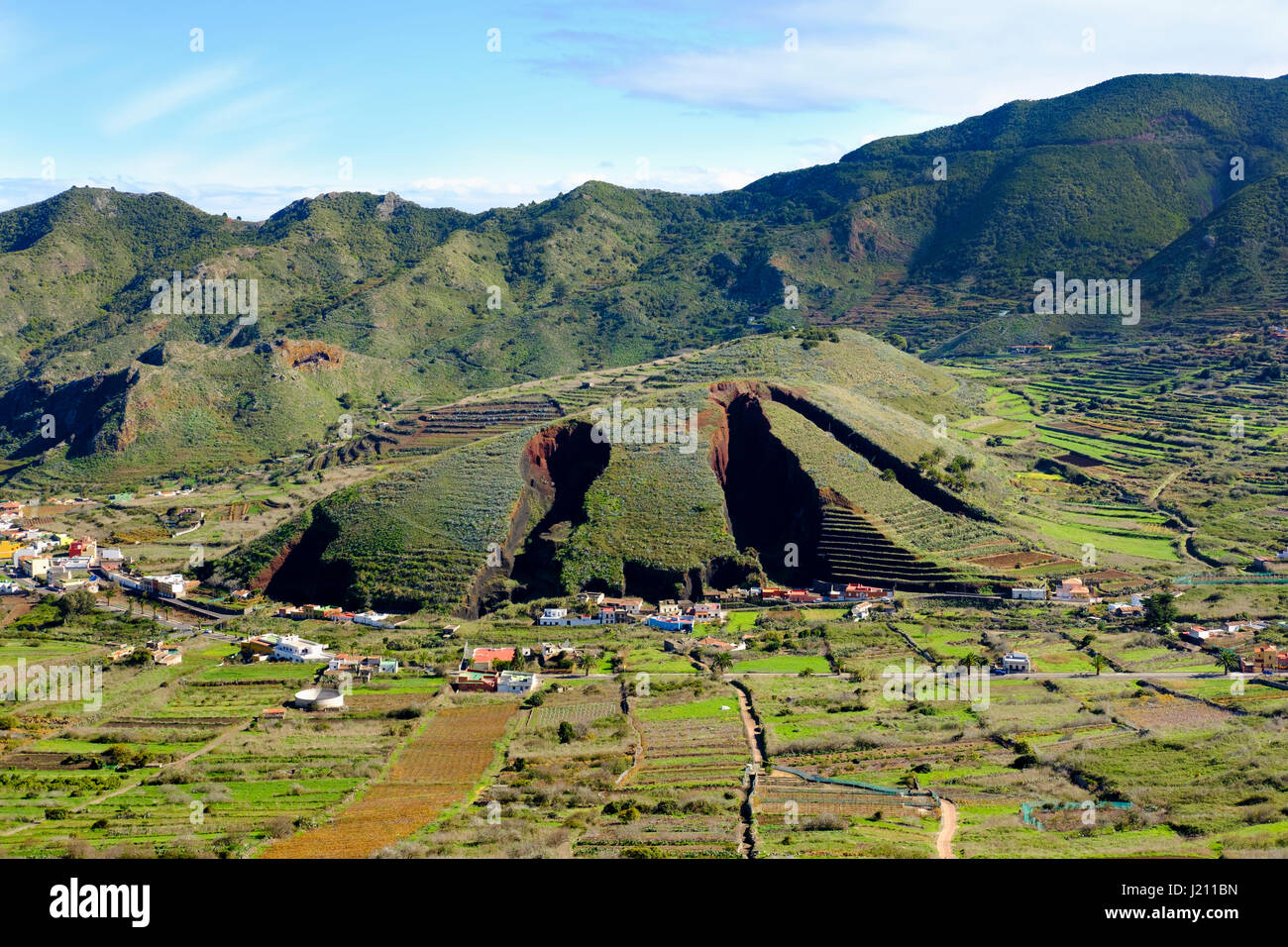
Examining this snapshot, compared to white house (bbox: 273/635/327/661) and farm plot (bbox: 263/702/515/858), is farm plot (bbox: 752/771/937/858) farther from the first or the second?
white house (bbox: 273/635/327/661)

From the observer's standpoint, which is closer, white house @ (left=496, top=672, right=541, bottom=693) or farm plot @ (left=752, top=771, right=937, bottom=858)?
farm plot @ (left=752, top=771, right=937, bottom=858)

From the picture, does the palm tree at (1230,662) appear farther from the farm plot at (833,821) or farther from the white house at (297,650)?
the white house at (297,650)

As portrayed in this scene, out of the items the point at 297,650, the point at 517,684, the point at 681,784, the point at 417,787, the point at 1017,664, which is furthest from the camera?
the point at 297,650

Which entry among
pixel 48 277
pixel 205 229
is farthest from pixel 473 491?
pixel 205 229

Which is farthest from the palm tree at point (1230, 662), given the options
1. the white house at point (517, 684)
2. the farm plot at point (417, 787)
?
the farm plot at point (417, 787)

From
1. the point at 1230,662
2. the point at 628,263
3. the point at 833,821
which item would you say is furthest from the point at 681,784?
the point at 628,263

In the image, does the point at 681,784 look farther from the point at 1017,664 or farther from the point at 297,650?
the point at 297,650

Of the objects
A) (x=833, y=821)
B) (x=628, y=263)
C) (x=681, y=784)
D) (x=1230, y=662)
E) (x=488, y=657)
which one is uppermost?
(x=628, y=263)

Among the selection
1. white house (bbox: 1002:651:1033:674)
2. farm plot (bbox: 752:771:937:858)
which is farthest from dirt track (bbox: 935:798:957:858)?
white house (bbox: 1002:651:1033:674)
